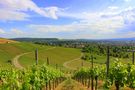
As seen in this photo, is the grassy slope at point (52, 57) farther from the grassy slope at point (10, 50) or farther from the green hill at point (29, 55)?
the grassy slope at point (10, 50)

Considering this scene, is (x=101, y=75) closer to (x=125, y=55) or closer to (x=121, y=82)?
(x=121, y=82)

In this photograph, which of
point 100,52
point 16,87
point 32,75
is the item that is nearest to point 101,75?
point 32,75

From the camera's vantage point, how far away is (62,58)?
6403 inches

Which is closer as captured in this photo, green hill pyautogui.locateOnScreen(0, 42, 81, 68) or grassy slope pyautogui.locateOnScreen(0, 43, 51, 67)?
green hill pyautogui.locateOnScreen(0, 42, 81, 68)

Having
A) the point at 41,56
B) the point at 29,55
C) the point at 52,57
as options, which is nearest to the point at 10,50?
the point at 29,55

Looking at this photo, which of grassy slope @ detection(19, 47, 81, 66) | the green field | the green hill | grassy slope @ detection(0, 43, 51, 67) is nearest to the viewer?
the green hill

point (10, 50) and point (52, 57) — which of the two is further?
point (52, 57)

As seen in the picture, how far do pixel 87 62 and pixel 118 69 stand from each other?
12607cm

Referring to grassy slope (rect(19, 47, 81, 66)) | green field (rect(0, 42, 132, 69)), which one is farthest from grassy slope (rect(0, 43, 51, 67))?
grassy slope (rect(19, 47, 81, 66))

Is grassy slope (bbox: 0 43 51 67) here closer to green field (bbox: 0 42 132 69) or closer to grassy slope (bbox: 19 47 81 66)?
green field (bbox: 0 42 132 69)

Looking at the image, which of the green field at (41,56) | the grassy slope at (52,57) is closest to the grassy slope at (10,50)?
the green field at (41,56)

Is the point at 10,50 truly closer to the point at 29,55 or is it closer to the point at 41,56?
the point at 29,55

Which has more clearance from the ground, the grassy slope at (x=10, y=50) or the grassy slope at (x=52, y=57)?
the grassy slope at (x=10, y=50)

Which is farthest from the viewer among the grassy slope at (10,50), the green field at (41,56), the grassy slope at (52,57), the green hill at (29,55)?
the grassy slope at (10,50)
